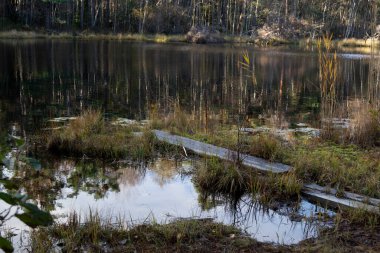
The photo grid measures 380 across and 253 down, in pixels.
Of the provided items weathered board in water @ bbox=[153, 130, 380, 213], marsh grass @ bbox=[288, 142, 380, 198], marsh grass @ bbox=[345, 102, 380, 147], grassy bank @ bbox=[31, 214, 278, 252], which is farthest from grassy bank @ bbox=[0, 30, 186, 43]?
grassy bank @ bbox=[31, 214, 278, 252]

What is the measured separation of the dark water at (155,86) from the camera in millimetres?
10102

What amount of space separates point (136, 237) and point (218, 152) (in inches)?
95.4

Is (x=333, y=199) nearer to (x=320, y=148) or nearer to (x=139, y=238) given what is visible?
(x=139, y=238)

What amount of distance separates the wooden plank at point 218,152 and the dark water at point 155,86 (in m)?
0.94

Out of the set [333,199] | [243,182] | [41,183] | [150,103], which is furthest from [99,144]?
[150,103]

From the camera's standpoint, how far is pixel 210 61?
22.3 meters

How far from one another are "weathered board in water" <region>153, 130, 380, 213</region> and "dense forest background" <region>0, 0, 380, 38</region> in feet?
126

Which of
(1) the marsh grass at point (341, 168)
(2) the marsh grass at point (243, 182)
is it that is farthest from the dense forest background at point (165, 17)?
Answer: (2) the marsh grass at point (243, 182)

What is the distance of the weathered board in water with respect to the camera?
4195mm

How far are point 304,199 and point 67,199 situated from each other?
238 centimetres

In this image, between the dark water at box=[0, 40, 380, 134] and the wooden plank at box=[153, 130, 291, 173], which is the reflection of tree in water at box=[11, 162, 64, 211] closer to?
the wooden plank at box=[153, 130, 291, 173]

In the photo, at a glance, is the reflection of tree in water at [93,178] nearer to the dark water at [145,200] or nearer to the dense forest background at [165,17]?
the dark water at [145,200]

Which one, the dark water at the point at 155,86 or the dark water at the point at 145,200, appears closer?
the dark water at the point at 145,200

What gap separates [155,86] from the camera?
552 inches
